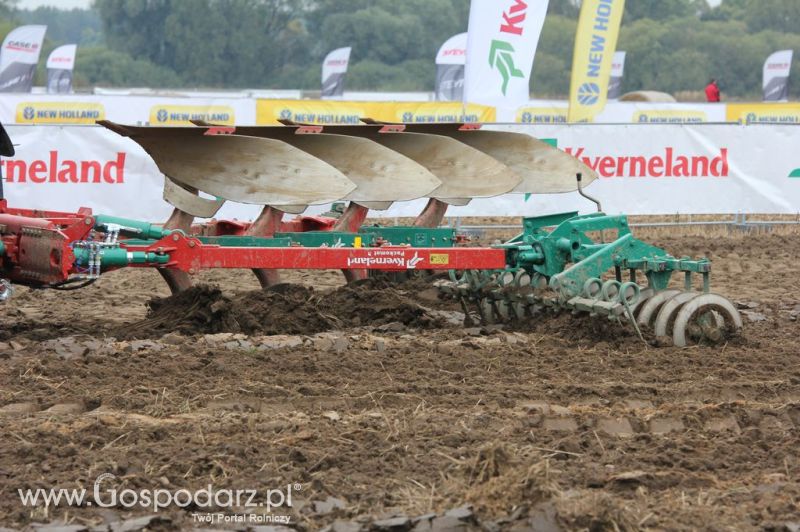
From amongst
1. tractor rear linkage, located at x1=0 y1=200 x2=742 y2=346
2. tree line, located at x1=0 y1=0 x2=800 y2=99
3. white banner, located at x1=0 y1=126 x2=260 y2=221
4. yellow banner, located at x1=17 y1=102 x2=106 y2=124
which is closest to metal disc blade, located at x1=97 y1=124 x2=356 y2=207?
tractor rear linkage, located at x1=0 y1=200 x2=742 y2=346

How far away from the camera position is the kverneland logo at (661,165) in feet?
52.7

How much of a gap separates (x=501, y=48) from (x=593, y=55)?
11.4ft

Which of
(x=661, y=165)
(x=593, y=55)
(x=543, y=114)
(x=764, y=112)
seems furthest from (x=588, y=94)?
(x=764, y=112)

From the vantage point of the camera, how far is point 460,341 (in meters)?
8.60

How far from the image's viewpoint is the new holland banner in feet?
63.3

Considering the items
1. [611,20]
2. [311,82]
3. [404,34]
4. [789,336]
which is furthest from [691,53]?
[789,336]

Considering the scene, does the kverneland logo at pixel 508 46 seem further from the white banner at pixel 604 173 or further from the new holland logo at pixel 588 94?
the new holland logo at pixel 588 94

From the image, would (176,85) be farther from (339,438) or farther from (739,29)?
(339,438)

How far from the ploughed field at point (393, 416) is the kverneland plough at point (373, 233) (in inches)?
12.8

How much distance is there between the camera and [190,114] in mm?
24516

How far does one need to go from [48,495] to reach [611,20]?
16.0 meters

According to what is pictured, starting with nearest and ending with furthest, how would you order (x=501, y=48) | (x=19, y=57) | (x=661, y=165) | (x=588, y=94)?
(x=661, y=165) < (x=501, y=48) < (x=588, y=94) < (x=19, y=57)

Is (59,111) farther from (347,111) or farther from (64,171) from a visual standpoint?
(64,171)

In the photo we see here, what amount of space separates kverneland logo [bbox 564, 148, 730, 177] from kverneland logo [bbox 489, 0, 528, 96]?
1654mm
